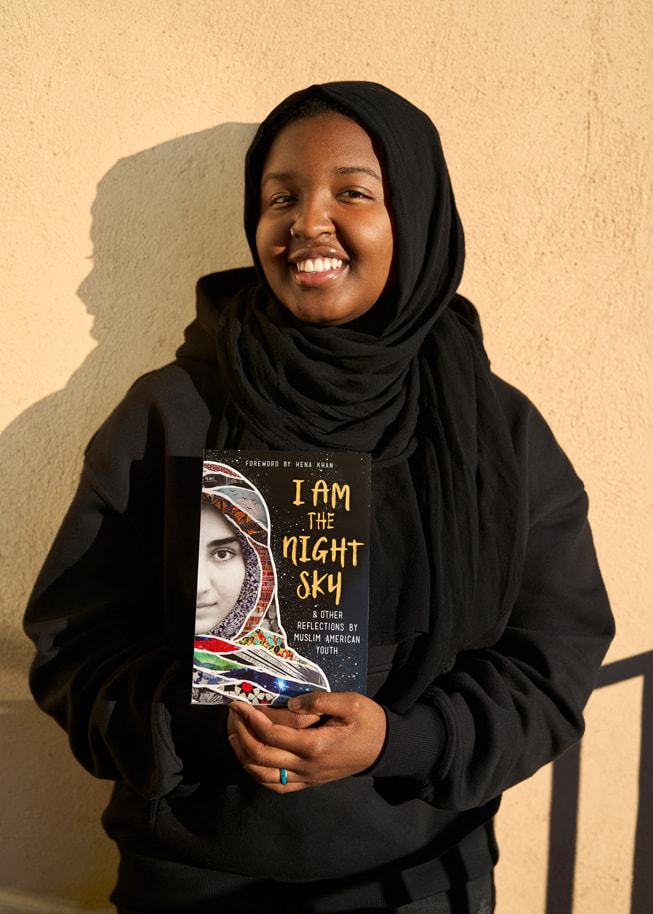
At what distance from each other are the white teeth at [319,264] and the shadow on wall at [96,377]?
44 cm

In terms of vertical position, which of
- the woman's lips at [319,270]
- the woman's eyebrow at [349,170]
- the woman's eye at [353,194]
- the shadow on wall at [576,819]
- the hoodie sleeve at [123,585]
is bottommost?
the shadow on wall at [576,819]

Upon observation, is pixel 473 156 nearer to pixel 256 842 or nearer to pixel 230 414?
pixel 230 414

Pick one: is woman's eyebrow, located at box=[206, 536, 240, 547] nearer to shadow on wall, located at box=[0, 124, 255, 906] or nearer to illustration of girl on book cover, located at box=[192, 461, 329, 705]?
illustration of girl on book cover, located at box=[192, 461, 329, 705]

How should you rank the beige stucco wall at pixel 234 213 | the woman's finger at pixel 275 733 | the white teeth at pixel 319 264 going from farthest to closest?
the beige stucco wall at pixel 234 213, the white teeth at pixel 319 264, the woman's finger at pixel 275 733

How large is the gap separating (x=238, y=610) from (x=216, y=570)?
52 millimetres

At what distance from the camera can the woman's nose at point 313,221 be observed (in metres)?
0.91

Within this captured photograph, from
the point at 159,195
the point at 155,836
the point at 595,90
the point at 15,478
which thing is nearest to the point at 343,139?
the point at 159,195

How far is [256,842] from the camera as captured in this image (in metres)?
0.92

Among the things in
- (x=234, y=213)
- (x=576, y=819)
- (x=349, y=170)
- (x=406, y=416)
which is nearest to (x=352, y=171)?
(x=349, y=170)

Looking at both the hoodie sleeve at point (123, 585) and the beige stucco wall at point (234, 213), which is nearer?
the hoodie sleeve at point (123, 585)

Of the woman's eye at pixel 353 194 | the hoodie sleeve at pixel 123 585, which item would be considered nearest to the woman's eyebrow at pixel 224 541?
the hoodie sleeve at pixel 123 585

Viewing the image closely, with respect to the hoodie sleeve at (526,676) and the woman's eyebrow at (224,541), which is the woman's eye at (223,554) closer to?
the woman's eyebrow at (224,541)

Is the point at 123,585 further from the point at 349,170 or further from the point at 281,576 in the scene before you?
the point at 349,170

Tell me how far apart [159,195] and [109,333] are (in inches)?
10.1
